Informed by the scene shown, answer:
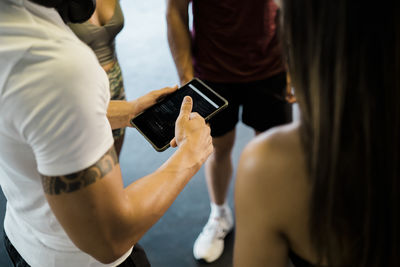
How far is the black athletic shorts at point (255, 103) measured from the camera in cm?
159

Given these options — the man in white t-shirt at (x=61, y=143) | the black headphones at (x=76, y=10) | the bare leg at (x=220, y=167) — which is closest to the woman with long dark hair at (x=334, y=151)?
the man in white t-shirt at (x=61, y=143)

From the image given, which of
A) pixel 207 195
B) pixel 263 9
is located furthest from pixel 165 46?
pixel 263 9

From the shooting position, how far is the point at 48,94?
58cm

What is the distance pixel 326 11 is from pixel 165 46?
10.1 feet

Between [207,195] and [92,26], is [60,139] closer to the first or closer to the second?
[92,26]

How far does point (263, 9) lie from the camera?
143 cm

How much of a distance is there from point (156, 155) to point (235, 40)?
1.12m

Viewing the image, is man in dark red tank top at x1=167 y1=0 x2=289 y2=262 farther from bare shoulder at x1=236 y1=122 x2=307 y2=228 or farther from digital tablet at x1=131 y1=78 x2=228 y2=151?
bare shoulder at x1=236 y1=122 x2=307 y2=228

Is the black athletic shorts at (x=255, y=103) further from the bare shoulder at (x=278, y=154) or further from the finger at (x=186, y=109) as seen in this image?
the bare shoulder at (x=278, y=154)

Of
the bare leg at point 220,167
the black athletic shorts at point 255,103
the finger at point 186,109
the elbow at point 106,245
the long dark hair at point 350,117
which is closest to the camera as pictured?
the long dark hair at point 350,117

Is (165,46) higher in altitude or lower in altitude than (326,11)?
lower

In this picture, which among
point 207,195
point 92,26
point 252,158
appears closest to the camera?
point 252,158

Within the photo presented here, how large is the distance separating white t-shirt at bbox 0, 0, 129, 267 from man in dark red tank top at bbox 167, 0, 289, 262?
90cm

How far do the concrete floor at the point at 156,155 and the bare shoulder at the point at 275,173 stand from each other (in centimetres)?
125
